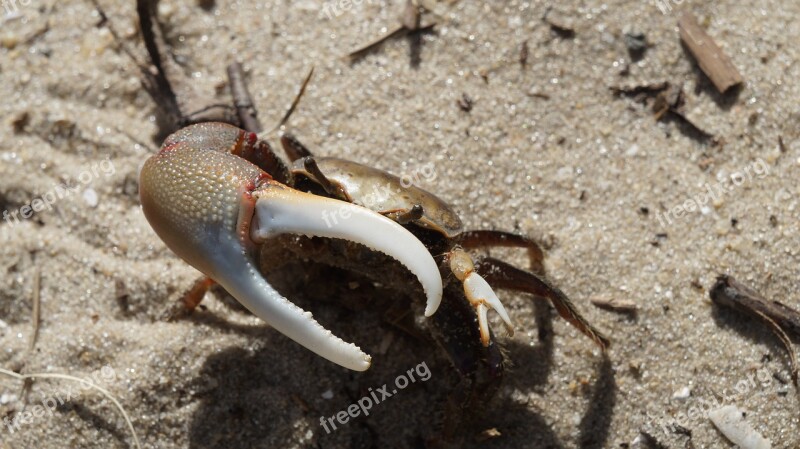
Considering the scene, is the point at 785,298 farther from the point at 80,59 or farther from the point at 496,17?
the point at 80,59

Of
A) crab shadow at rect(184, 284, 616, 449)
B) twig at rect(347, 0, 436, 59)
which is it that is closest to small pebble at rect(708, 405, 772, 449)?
crab shadow at rect(184, 284, 616, 449)

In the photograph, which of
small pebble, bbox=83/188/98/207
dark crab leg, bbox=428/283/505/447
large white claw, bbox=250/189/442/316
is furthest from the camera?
small pebble, bbox=83/188/98/207

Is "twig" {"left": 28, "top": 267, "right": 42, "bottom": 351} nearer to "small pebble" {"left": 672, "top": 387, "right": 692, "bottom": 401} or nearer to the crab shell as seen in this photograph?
the crab shell

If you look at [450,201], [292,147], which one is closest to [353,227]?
[292,147]

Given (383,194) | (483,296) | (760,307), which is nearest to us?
(483,296)

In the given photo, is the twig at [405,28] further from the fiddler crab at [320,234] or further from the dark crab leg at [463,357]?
the dark crab leg at [463,357]

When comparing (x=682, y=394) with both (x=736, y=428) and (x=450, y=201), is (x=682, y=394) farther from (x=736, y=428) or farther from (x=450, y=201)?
(x=450, y=201)

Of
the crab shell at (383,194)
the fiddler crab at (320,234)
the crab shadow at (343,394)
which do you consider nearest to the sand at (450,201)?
the crab shadow at (343,394)
